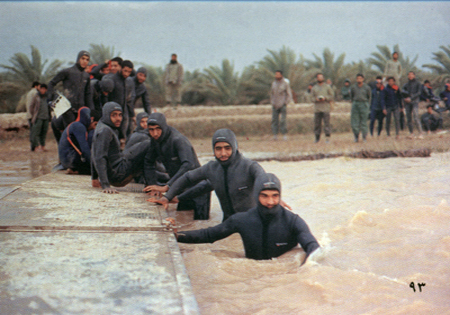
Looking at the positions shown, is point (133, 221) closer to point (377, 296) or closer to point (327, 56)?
point (377, 296)

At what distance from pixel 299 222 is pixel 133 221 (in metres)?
1.22

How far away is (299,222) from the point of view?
3.73 metres

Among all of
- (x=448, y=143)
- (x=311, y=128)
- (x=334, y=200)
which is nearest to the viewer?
(x=334, y=200)

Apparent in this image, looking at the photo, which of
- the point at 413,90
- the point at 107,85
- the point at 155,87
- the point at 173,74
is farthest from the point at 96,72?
the point at 155,87

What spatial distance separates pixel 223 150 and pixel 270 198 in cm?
87

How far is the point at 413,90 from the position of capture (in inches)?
454

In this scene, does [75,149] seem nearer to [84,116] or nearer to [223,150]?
[84,116]

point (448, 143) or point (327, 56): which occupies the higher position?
point (327, 56)

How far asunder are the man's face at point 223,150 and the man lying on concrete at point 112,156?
4.17ft

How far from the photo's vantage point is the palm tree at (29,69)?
28.9ft

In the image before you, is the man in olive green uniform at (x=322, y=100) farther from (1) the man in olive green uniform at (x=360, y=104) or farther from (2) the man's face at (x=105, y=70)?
(2) the man's face at (x=105, y=70)

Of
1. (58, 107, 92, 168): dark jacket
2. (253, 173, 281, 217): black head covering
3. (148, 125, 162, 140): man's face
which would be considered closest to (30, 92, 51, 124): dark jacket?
(58, 107, 92, 168): dark jacket

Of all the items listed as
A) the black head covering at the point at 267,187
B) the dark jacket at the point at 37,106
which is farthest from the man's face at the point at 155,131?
the dark jacket at the point at 37,106

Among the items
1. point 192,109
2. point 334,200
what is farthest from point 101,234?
point 192,109
